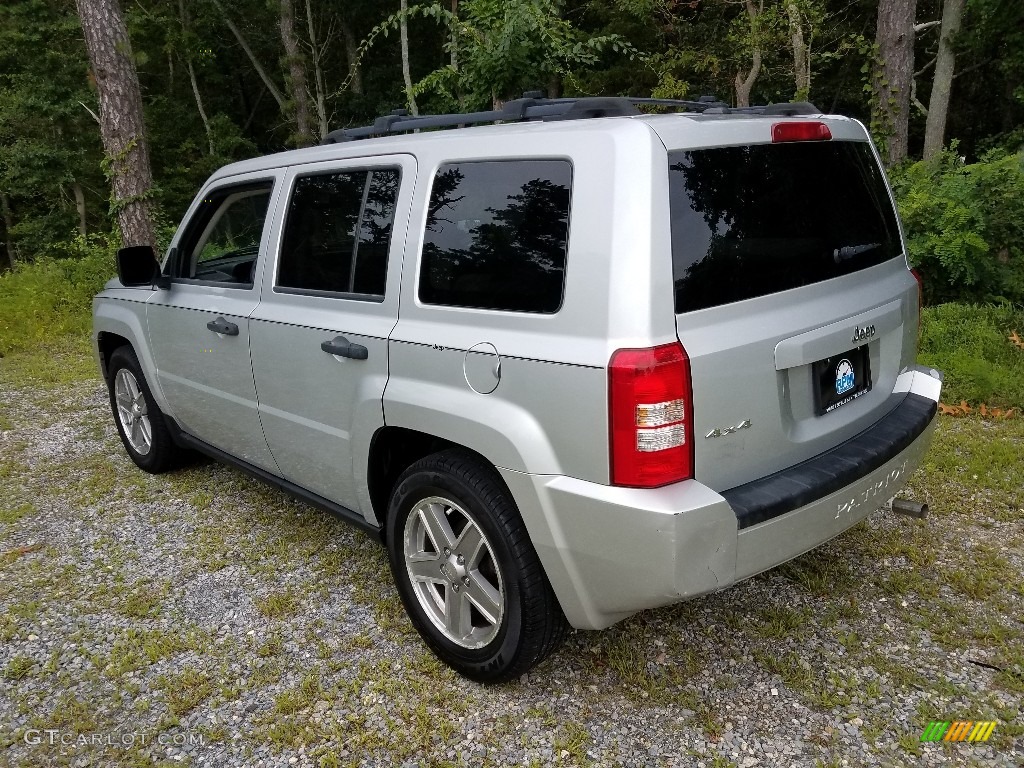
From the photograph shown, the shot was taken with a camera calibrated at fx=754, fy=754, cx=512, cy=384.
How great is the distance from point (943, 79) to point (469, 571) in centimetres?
1543

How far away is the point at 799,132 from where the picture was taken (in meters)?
2.46

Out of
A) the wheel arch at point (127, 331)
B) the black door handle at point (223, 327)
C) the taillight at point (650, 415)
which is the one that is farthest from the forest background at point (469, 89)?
the wheel arch at point (127, 331)

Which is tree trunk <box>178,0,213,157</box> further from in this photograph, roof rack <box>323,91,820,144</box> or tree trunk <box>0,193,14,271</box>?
roof rack <box>323,91,820,144</box>

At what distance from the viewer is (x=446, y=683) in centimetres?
278

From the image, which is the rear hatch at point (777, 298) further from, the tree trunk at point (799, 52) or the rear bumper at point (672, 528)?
the tree trunk at point (799, 52)

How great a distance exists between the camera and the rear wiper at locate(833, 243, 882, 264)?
2602 mm

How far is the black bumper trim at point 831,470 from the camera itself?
222 centimetres

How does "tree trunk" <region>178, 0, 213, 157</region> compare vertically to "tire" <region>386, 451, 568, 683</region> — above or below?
above

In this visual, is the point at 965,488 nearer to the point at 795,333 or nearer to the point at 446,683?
the point at 795,333

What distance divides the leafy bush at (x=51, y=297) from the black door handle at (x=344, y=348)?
311 inches

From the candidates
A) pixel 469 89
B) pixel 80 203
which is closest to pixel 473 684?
pixel 469 89

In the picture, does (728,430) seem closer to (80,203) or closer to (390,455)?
(390,455)

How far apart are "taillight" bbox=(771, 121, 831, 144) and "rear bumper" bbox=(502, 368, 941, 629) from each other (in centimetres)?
104

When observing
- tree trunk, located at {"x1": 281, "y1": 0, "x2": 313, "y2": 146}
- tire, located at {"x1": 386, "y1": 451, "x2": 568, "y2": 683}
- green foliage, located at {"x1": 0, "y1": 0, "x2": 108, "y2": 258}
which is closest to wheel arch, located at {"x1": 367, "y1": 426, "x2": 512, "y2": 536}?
tire, located at {"x1": 386, "y1": 451, "x2": 568, "y2": 683}
